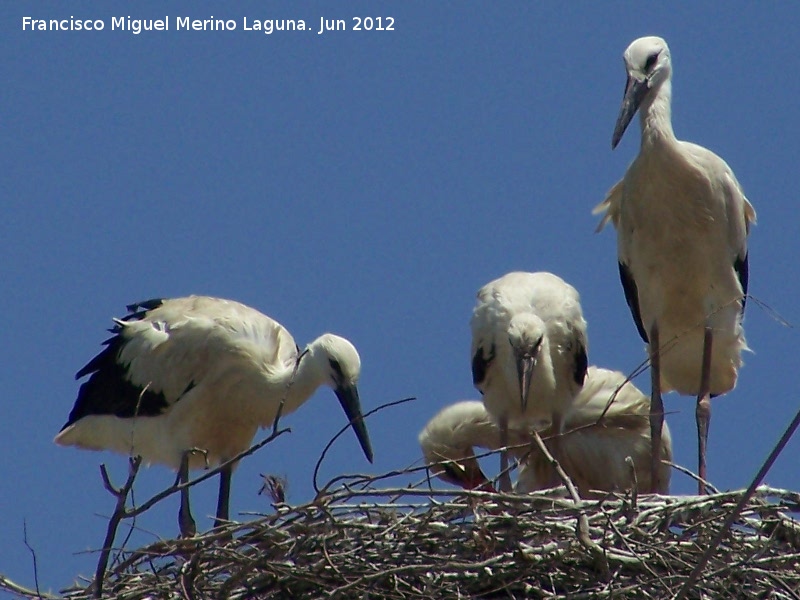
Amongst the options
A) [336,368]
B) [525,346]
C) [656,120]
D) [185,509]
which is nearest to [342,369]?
[336,368]

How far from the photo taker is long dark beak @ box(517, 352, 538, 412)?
8.30 m

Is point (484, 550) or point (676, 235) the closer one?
point (484, 550)

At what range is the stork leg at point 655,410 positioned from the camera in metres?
8.12

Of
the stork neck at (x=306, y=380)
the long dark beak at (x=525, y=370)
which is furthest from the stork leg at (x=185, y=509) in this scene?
the long dark beak at (x=525, y=370)

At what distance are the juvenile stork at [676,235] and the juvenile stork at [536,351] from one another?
45 centimetres

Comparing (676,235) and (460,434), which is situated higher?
(676,235)

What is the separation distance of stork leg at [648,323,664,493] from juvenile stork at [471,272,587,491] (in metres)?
0.45

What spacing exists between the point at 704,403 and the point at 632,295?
0.58m

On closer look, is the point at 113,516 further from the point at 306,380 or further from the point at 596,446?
the point at 596,446

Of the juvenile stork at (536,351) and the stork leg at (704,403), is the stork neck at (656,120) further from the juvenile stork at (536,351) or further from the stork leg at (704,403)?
the juvenile stork at (536,351)

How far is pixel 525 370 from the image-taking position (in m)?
8.32

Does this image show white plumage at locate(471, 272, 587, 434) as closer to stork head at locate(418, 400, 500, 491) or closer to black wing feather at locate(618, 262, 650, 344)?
black wing feather at locate(618, 262, 650, 344)

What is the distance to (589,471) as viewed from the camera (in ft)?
30.1

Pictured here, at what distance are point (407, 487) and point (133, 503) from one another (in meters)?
0.87
